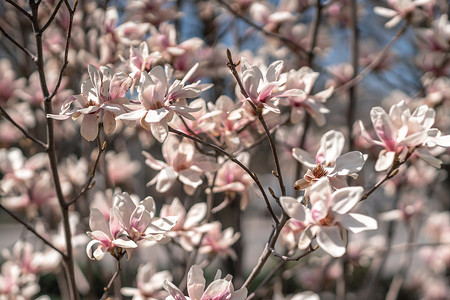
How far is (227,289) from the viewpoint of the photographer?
80cm

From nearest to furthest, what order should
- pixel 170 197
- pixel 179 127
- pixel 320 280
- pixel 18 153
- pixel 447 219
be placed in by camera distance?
pixel 179 127 < pixel 18 153 < pixel 170 197 < pixel 320 280 < pixel 447 219

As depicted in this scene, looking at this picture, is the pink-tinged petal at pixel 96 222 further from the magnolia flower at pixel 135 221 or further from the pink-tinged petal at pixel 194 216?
the pink-tinged petal at pixel 194 216

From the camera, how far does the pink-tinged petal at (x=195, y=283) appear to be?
2.64 ft

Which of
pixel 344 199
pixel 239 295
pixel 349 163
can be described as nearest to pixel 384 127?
pixel 349 163

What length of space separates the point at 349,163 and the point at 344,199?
0.38 feet

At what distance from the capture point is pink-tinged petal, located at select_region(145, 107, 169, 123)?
32.4 inches

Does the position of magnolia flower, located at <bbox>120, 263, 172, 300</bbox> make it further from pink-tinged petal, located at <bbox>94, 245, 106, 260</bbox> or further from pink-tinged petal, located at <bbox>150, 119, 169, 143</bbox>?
pink-tinged petal, located at <bbox>150, 119, 169, 143</bbox>

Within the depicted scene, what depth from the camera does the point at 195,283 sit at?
0.81 metres

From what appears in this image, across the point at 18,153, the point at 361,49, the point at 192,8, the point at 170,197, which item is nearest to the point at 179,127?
the point at 18,153

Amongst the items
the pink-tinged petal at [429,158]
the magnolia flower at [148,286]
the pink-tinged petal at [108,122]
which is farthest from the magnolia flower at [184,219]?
the pink-tinged petal at [429,158]

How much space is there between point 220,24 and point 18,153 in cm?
137

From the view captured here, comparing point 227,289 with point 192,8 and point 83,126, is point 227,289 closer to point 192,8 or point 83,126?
point 83,126

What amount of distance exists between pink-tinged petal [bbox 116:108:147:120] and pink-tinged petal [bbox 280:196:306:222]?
0.31 meters

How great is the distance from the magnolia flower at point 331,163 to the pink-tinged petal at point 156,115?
10.7 inches
